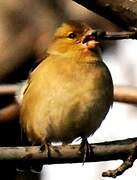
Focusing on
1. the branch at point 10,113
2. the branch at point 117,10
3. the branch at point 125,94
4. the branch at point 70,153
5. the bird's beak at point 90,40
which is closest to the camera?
the branch at point 117,10

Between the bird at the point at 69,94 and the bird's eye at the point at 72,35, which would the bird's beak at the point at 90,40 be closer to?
the bird at the point at 69,94

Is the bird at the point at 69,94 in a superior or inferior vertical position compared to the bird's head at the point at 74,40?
inferior

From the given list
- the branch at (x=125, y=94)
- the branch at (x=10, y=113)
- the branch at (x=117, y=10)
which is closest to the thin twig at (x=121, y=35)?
the branch at (x=117, y=10)

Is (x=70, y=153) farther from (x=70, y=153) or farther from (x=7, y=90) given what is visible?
(x=7, y=90)

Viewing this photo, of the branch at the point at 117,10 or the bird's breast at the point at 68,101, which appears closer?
the branch at the point at 117,10

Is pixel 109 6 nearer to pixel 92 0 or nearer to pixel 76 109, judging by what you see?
pixel 92 0

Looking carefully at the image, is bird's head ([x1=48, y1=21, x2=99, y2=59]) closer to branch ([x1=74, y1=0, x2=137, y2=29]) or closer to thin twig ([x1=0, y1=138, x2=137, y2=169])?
thin twig ([x1=0, y1=138, x2=137, y2=169])

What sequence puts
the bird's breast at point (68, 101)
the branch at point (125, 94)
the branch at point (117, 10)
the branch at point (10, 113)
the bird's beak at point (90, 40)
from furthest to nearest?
the branch at point (10, 113)
the branch at point (125, 94)
the bird's beak at point (90, 40)
the bird's breast at point (68, 101)
the branch at point (117, 10)
